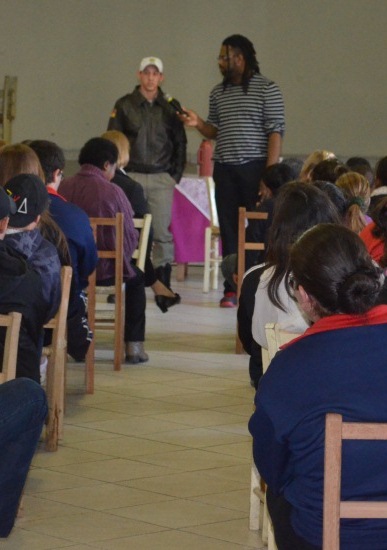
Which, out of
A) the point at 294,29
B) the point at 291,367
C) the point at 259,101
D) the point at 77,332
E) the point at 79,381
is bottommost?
the point at 79,381

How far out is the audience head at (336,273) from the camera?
2.30 m

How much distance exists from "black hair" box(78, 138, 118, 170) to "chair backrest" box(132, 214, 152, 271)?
0.42 meters

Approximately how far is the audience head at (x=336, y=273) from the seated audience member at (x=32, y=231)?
168 cm

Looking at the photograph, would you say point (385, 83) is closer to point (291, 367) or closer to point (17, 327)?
point (17, 327)

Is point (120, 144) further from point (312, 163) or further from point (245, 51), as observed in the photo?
point (245, 51)

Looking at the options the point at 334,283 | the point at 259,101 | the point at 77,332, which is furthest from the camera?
the point at 259,101

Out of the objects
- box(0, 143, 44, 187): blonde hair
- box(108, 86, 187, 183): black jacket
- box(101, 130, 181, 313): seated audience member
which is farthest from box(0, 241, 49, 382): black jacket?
box(108, 86, 187, 183): black jacket

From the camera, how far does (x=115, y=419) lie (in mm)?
4902

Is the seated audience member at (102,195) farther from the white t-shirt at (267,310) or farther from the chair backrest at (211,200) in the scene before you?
the chair backrest at (211,200)

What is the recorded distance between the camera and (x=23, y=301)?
3609 mm

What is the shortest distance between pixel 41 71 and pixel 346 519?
9.96 m

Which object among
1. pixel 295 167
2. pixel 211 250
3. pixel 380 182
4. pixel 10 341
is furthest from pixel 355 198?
pixel 211 250

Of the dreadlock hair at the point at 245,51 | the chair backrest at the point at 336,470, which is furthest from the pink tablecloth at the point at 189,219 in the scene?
the chair backrest at the point at 336,470

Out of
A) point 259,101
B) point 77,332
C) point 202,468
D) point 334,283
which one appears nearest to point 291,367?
point 334,283
